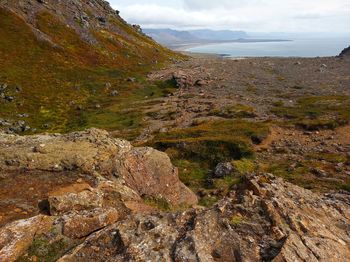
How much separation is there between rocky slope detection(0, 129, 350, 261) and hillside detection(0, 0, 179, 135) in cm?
4419

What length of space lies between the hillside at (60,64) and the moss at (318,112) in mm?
38541

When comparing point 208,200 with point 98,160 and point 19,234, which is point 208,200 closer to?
point 98,160

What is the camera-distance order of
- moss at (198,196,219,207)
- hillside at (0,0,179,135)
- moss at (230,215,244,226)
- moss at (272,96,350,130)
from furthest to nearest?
hillside at (0,0,179,135) < moss at (272,96,350,130) < moss at (198,196,219,207) < moss at (230,215,244,226)

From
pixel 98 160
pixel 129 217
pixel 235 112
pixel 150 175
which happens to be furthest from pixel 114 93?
pixel 129 217

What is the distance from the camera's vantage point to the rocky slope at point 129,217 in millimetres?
14680

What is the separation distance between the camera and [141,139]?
5825 centimetres

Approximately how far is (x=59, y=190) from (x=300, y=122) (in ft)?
156

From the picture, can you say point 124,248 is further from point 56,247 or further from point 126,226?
point 56,247

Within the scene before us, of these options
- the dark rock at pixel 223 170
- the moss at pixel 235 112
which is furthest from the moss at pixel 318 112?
the dark rock at pixel 223 170

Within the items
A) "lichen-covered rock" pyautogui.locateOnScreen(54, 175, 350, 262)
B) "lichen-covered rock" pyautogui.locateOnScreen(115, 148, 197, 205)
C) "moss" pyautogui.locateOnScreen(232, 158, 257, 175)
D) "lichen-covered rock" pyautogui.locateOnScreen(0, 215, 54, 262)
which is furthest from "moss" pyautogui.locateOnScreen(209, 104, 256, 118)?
"lichen-covered rock" pyautogui.locateOnScreen(0, 215, 54, 262)

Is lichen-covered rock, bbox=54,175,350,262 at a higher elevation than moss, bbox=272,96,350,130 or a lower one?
higher

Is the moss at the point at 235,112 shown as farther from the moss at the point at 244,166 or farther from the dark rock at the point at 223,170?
the dark rock at the point at 223,170

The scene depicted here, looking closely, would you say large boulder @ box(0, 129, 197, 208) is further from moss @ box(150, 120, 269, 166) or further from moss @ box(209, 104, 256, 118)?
moss @ box(209, 104, 256, 118)

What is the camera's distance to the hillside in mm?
75312
